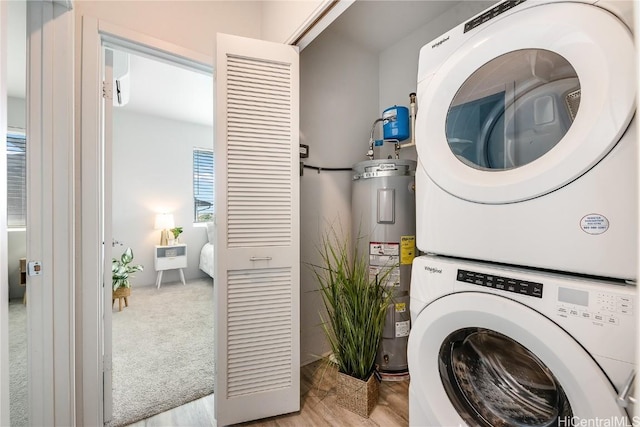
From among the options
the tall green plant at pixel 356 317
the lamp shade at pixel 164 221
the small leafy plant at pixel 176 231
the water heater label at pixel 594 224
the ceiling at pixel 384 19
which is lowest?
the tall green plant at pixel 356 317

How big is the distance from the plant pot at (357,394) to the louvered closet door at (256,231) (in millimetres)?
247

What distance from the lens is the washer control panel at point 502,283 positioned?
712mm

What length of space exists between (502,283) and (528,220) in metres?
0.19

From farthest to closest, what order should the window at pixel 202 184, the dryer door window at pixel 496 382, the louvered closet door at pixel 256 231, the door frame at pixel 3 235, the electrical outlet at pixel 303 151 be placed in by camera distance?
the window at pixel 202 184, the electrical outlet at pixel 303 151, the louvered closet door at pixel 256 231, the dryer door window at pixel 496 382, the door frame at pixel 3 235

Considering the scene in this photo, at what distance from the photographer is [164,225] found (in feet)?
13.8

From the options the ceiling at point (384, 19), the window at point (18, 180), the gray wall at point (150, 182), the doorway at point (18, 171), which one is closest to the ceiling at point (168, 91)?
the gray wall at point (150, 182)

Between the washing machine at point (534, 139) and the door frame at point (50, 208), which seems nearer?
the washing machine at point (534, 139)

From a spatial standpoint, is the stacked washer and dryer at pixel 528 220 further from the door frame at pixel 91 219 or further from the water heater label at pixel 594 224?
the door frame at pixel 91 219

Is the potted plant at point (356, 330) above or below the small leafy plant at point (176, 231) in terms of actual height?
below

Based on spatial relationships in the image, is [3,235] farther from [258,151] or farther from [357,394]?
[357,394]

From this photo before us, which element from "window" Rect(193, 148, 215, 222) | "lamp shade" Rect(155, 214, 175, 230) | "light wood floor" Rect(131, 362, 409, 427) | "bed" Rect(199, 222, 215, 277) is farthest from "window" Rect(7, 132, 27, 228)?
"window" Rect(193, 148, 215, 222)

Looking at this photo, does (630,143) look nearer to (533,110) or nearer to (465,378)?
(533,110)

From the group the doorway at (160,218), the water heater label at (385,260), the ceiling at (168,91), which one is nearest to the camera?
the water heater label at (385,260)

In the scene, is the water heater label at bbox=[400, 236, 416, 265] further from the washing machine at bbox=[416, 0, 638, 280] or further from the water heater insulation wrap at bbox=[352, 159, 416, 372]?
the washing machine at bbox=[416, 0, 638, 280]
